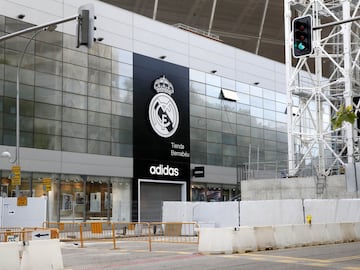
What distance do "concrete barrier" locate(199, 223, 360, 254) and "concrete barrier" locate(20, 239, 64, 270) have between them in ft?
18.5

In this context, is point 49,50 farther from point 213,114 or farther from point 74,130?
point 213,114

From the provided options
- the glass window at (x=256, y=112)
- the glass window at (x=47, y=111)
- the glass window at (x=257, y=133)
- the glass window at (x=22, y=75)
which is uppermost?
the glass window at (x=256, y=112)

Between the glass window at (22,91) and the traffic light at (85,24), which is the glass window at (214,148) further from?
the traffic light at (85,24)

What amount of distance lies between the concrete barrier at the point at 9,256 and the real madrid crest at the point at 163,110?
28832mm

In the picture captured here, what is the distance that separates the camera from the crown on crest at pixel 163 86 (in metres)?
43.5

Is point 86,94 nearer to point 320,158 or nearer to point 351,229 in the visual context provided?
point 320,158

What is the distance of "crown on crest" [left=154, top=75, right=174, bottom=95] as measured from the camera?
4350 cm

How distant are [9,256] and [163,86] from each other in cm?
3100

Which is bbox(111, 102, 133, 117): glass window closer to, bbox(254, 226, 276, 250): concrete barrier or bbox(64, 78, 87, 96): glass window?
bbox(64, 78, 87, 96): glass window

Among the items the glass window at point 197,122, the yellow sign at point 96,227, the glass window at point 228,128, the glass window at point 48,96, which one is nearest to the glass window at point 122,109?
the glass window at point 48,96

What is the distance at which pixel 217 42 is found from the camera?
161ft

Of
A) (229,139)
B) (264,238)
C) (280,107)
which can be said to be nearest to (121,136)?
(229,139)

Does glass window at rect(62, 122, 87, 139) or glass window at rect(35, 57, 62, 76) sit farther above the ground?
glass window at rect(35, 57, 62, 76)

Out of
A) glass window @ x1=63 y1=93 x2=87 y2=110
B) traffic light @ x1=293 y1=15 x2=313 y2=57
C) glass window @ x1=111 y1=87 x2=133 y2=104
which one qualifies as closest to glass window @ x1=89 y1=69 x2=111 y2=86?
glass window @ x1=111 y1=87 x2=133 y2=104
